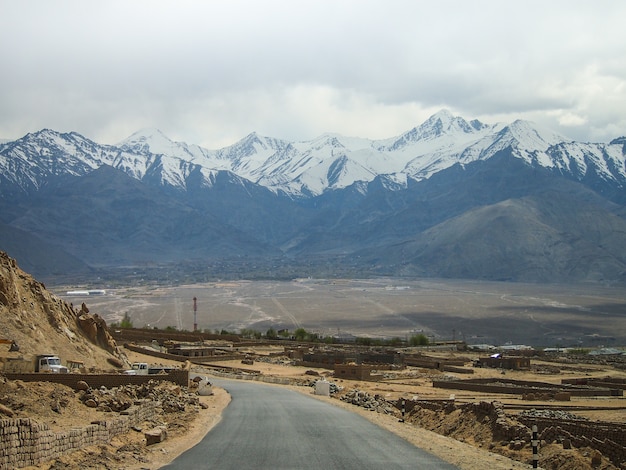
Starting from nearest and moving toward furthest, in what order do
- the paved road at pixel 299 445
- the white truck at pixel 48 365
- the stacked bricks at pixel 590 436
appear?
the paved road at pixel 299 445
the stacked bricks at pixel 590 436
the white truck at pixel 48 365

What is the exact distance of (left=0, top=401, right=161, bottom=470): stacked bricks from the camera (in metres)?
15.6

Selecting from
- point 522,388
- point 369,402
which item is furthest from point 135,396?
point 522,388

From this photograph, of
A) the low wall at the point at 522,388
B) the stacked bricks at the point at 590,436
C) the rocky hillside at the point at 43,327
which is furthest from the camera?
the low wall at the point at 522,388

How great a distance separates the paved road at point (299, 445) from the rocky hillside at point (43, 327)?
10.7m

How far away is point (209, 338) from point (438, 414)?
55332 mm

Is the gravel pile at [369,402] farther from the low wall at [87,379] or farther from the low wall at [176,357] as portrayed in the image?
the low wall at [176,357]

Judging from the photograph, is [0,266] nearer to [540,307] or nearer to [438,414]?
[438,414]

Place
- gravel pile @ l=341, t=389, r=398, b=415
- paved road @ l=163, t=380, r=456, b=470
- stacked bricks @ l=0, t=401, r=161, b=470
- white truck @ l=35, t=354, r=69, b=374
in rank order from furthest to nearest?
1. gravel pile @ l=341, t=389, r=398, b=415
2. white truck @ l=35, t=354, r=69, b=374
3. paved road @ l=163, t=380, r=456, b=470
4. stacked bricks @ l=0, t=401, r=161, b=470

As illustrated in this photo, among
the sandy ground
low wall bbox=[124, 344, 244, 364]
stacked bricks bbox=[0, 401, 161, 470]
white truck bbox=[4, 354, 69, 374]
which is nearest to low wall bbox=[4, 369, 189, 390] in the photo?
white truck bbox=[4, 354, 69, 374]

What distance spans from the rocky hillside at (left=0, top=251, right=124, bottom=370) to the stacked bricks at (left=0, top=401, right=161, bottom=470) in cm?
1391

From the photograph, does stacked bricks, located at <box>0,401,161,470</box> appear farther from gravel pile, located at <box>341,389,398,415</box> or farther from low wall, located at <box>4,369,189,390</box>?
gravel pile, located at <box>341,389,398,415</box>

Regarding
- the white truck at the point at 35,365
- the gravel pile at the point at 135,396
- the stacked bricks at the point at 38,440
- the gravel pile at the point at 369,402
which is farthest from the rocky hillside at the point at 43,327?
the stacked bricks at the point at 38,440

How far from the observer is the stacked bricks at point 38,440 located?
51.1ft

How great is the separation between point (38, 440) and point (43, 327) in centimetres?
2250
